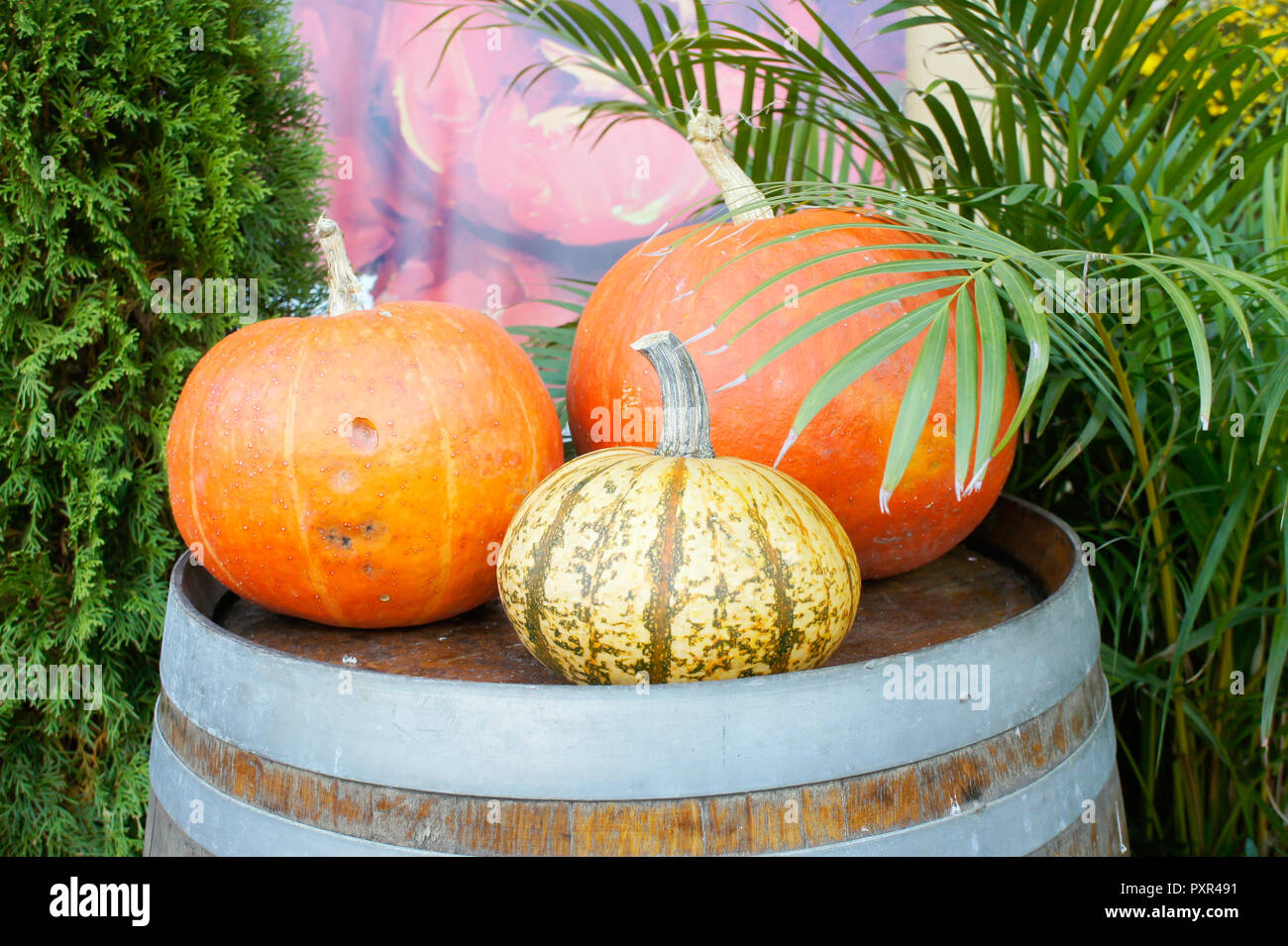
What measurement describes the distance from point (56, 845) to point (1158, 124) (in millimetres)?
2611

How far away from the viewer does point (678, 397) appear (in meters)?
0.96

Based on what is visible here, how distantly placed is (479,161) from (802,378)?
65.1 inches

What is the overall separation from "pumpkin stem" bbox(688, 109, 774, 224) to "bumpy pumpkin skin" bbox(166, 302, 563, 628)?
36 cm

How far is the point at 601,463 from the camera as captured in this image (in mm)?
945

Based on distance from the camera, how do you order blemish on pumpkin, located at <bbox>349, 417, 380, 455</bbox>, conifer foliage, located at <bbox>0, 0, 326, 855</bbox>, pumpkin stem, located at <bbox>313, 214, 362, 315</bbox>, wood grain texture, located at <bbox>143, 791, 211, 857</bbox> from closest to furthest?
wood grain texture, located at <bbox>143, 791, 211, 857</bbox> < blemish on pumpkin, located at <bbox>349, 417, 380, 455</bbox> < pumpkin stem, located at <bbox>313, 214, 362, 315</bbox> < conifer foliage, located at <bbox>0, 0, 326, 855</bbox>

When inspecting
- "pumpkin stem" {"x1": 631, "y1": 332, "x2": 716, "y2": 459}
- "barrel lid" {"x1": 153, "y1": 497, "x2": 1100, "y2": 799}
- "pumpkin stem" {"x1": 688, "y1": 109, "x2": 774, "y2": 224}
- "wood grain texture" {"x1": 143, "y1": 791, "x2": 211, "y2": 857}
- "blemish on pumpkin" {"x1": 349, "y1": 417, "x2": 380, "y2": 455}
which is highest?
"pumpkin stem" {"x1": 688, "y1": 109, "x2": 774, "y2": 224}

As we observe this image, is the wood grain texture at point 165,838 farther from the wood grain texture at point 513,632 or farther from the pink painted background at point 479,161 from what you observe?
the pink painted background at point 479,161

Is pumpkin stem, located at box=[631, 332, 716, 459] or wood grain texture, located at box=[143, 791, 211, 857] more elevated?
pumpkin stem, located at box=[631, 332, 716, 459]

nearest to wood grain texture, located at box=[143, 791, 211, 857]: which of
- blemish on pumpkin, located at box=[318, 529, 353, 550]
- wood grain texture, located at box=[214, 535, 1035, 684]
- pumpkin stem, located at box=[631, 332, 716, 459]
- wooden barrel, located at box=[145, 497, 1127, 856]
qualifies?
wooden barrel, located at box=[145, 497, 1127, 856]

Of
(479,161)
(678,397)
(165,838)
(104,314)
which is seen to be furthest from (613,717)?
(479,161)

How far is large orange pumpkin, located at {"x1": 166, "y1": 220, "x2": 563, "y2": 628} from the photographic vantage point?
39.5 inches

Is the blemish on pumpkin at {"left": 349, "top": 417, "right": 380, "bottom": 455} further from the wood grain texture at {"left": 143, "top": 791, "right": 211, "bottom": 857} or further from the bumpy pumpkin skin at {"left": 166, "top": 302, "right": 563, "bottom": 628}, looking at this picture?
the wood grain texture at {"left": 143, "top": 791, "right": 211, "bottom": 857}

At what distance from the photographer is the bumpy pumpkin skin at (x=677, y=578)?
0.84 meters
